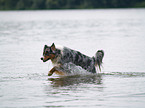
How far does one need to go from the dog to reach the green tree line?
411ft

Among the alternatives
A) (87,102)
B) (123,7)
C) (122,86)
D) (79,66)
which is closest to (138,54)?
(79,66)

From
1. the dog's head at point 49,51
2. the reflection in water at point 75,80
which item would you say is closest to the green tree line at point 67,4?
the reflection in water at point 75,80

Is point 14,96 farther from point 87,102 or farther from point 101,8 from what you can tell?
point 101,8

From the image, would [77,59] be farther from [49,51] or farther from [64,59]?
[49,51]

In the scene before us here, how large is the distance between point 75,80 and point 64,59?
0.85 m

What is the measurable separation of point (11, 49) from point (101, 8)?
436 feet

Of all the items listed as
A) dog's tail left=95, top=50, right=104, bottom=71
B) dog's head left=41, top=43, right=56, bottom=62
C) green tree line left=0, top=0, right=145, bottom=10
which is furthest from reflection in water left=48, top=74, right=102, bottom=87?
green tree line left=0, top=0, right=145, bottom=10

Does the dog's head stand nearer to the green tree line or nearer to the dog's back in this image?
the dog's back

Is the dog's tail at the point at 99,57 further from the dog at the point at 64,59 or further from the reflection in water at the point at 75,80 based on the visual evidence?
the reflection in water at the point at 75,80

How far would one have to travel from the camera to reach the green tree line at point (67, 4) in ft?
461

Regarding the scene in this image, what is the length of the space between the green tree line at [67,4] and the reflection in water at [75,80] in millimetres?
125531

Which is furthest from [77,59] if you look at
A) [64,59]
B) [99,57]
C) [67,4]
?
[67,4]

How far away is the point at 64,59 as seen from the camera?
13430 mm

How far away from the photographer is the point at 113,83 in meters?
12.7
